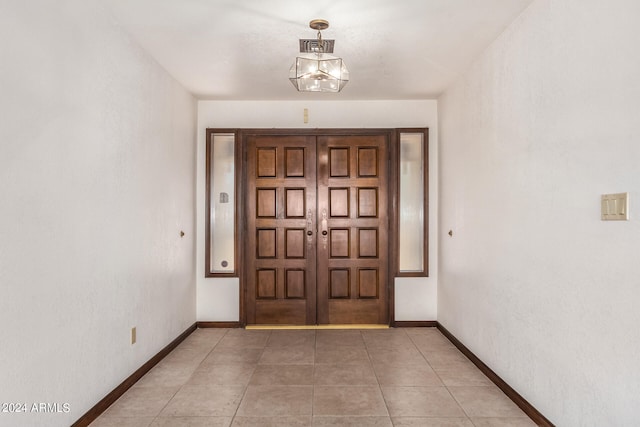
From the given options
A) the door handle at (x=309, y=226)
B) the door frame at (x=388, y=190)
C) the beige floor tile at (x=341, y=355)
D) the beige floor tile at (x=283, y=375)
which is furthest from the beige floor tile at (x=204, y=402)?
the door handle at (x=309, y=226)

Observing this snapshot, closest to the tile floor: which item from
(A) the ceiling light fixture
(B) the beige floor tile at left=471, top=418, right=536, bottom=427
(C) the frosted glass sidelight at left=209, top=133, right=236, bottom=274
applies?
(B) the beige floor tile at left=471, top=418, right=536, bottom=427

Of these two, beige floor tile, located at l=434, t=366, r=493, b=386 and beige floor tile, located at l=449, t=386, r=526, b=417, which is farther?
beige floor tile, located at l=434, t=366, r=493, b=386

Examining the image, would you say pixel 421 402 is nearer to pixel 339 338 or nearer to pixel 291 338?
pixel 339 338

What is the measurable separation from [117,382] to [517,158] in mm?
3056

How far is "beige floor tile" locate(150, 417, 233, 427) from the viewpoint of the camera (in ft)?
8.10

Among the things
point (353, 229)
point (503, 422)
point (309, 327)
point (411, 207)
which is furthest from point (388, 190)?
point (503, 422)

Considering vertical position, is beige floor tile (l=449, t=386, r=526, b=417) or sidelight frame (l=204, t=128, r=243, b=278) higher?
sidelight frame (l=204, t=128, r=243, b=278)

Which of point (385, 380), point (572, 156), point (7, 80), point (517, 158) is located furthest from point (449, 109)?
point (7, 80)

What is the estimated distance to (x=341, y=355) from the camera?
12.3 ft

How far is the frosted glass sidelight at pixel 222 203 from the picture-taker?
478cm

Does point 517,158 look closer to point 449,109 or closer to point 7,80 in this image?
point 449,109

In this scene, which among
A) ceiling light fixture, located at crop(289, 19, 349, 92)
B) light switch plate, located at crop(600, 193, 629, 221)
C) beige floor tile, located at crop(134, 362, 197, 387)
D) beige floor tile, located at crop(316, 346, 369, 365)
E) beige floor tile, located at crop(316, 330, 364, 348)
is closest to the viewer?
light switch plate, located at crop(600, 193, 629, 221)

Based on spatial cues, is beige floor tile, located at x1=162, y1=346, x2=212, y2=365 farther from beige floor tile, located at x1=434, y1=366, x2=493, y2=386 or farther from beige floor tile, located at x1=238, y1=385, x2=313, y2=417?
beige floor tile, located at x1=434, y1=366, x2=493, y2=386

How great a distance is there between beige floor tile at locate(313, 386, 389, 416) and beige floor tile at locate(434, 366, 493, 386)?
1.97 ft
